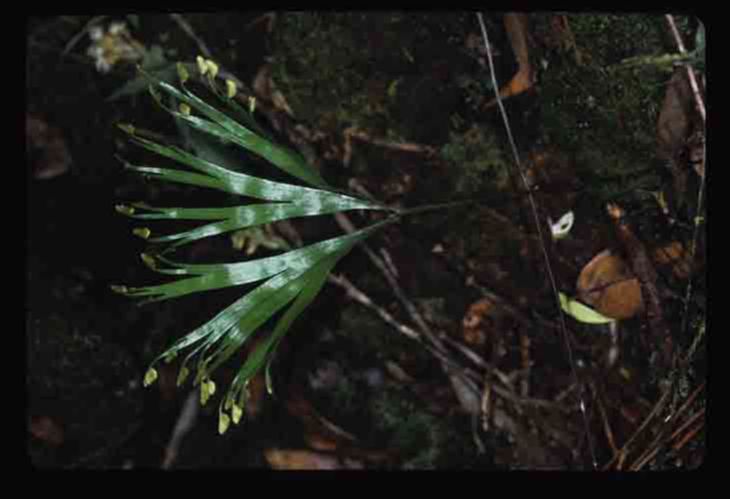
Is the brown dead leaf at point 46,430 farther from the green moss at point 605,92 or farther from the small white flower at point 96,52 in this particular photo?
the green moss at point 605,92

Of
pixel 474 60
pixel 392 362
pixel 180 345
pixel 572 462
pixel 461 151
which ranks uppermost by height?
pixel 474 60

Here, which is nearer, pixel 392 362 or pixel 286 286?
pixel 286 286

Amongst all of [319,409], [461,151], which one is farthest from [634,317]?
[319,409]

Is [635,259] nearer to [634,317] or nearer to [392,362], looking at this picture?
[634,317]

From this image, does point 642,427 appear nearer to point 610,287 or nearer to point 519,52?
point 610,287

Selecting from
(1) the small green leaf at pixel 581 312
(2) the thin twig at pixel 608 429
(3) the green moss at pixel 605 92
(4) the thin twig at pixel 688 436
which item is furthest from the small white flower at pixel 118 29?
(4) the thin twig at pixel 688 436

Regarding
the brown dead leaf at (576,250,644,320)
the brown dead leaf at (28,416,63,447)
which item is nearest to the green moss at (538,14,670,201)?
the brown dead leaf at (576,250,644,320)

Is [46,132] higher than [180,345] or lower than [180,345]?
higher
